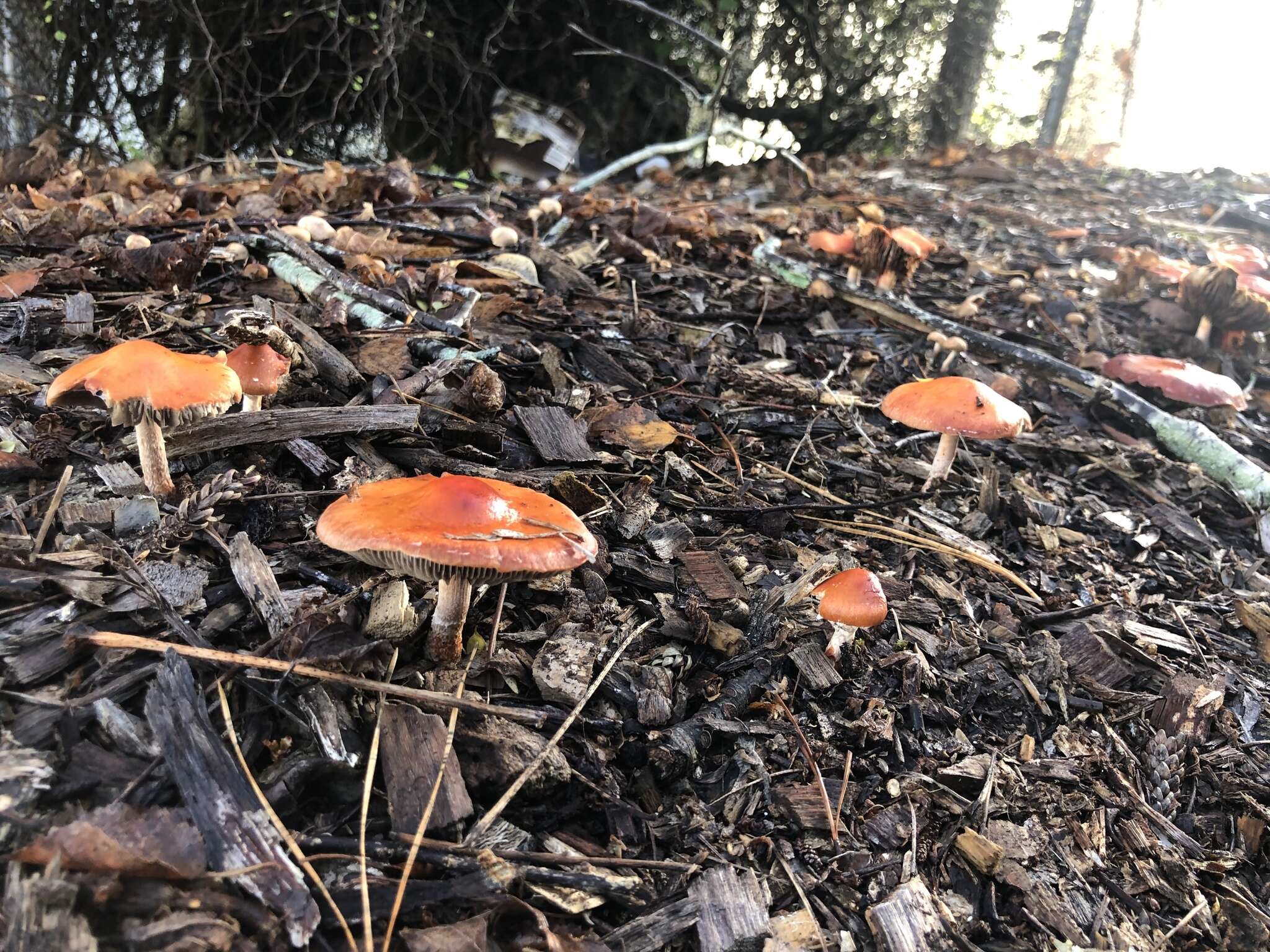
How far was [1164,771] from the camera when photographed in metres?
2.35

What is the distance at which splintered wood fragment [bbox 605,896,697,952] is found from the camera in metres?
1.71

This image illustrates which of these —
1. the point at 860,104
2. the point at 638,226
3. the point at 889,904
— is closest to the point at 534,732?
the point at 889,904

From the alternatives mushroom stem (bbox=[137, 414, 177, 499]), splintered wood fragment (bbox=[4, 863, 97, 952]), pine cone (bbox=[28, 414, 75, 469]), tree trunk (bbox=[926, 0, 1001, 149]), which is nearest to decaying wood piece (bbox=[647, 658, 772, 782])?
splintered wood fragment (bbox=[4, 863, 97, 952])

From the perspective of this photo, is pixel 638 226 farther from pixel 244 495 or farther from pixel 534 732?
Result: pixel 534 732

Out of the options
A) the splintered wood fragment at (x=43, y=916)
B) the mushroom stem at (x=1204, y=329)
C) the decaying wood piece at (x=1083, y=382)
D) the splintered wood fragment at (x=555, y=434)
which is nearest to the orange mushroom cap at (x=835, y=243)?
the decaying wood piece at (x=1083, y=382)

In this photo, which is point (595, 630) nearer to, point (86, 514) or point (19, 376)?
point (86, 514)

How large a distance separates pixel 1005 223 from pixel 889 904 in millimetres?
6657

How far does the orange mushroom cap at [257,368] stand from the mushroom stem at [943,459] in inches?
100.0

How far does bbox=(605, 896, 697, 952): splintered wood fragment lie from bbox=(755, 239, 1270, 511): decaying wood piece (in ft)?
11.3

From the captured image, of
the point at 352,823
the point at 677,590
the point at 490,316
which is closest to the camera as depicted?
the point at 352,823

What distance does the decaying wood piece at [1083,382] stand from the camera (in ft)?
12.1

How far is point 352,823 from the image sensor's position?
1.73m

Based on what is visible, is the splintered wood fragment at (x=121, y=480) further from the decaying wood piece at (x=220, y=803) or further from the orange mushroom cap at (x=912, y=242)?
the orange mushroom cap at (x=912, y=242)

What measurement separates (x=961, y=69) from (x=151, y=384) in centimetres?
1093
